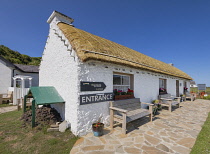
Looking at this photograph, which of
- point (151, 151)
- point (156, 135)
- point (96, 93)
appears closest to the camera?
point (151, 151)

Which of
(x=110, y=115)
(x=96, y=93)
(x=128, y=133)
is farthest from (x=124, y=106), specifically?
(x=96, y=93)

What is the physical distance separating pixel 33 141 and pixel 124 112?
315cm

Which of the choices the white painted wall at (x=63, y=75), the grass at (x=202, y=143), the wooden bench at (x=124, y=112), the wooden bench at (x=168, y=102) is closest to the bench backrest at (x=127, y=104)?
the wooden bench at (x=124, y=112)

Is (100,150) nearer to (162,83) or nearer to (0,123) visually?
(0,123)

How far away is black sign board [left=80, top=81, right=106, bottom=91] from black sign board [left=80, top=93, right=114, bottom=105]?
24cm

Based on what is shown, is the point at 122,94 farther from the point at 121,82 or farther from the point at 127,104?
the point at 121,82

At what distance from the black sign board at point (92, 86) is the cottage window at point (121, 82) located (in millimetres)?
1226

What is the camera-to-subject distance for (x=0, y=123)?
492 centimetres

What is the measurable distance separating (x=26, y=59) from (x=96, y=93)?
3863 centimetres

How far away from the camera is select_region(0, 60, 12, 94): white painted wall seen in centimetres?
1157

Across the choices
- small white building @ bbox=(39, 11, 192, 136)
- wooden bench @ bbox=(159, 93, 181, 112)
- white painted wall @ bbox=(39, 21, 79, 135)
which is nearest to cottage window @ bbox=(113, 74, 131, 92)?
small white building @ bbox=(39, 11, 192, 136)

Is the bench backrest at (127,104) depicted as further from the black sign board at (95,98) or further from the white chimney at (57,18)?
the white chimney at (57,18)

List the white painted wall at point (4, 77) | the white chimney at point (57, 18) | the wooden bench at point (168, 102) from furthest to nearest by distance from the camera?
the white painted wall at point (4, 77)
the wooden bench at point (168, 102)
the white chimney at point (57, 18)

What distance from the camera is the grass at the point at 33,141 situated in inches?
119
